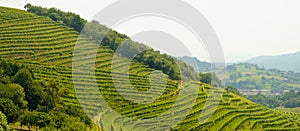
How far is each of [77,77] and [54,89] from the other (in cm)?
955

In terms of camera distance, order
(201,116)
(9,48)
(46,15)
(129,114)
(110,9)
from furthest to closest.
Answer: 1. (46,15)
2. (9,48)
3. (201,116)
4. (129,114)
5. (110,9)

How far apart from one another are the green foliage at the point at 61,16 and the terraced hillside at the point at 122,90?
799 centimetres

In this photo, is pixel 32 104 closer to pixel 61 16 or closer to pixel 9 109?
pixel 9 109

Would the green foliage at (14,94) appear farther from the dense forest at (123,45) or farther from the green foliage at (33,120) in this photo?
the dense forest at (123,45)

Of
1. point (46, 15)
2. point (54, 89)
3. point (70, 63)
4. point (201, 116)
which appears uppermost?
point (46, 15)

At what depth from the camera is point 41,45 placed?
57406 millimetres

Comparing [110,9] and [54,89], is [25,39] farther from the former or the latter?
[110,9]

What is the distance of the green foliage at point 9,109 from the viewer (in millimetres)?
28105

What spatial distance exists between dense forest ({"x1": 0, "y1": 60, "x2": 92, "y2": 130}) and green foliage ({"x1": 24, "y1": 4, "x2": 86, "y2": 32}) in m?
35.2

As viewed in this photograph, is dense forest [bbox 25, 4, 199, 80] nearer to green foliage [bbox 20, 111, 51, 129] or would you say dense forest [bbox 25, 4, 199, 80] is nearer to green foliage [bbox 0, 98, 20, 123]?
green foliage [bbox 20, 111, 51, 129]

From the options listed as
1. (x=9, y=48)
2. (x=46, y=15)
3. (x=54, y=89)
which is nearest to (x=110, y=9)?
(x=54, y=89)

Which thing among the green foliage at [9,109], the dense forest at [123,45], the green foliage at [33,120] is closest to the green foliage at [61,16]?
the dense forest at [123,45]

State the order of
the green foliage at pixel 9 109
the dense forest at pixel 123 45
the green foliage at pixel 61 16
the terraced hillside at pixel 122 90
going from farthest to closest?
the green foliage at pixel 61 16 → the dense forest at pixel 123 45 → the terraced hillside at pixel 122 90 → the green foliage at pixel 9 109

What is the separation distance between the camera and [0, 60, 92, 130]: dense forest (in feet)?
93.0
